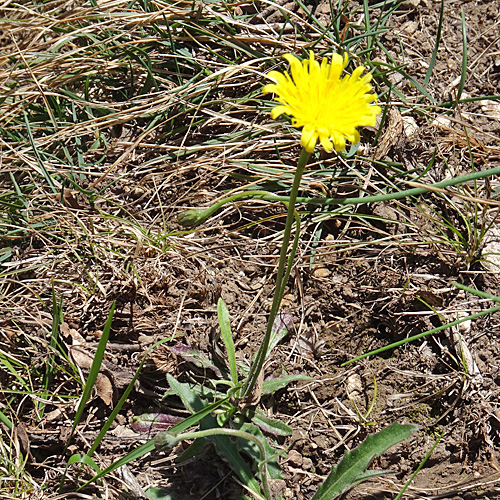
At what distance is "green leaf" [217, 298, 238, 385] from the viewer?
2.00 meters

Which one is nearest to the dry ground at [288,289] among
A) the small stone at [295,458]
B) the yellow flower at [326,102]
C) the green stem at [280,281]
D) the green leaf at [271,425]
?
the small stone at [295,458]

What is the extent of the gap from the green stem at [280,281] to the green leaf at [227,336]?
10cm

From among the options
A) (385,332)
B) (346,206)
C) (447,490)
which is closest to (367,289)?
(385,332)

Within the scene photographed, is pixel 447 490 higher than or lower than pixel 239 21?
lower

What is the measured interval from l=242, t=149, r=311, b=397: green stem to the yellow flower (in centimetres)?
9

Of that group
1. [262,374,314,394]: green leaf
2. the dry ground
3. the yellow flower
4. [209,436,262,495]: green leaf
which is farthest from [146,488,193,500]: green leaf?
the yellow flower

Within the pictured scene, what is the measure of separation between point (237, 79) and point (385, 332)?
148 centimetres

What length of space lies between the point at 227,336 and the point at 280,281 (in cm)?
55

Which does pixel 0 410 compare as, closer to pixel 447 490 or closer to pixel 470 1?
pixel 447 490

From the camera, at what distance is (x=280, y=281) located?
5.18 feet

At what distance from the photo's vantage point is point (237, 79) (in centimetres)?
277

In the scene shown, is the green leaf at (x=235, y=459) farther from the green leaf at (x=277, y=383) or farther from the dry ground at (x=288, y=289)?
the green leaf at (x=277, y=383)

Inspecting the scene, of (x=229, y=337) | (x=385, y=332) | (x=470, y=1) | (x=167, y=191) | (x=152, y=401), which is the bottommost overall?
(x=152, y=401)

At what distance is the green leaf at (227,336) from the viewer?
6.57 feet
